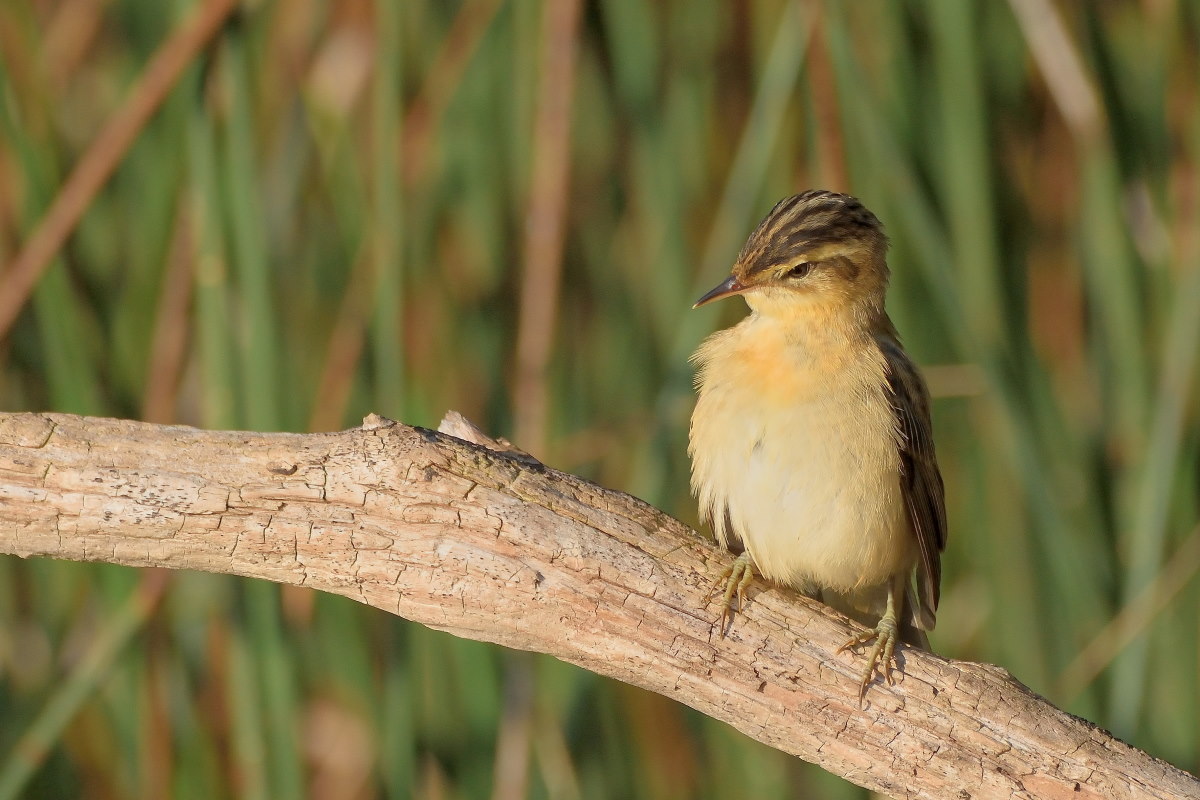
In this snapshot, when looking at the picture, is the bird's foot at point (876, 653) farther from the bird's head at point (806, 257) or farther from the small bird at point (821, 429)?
the bird's head at point (806, 257)

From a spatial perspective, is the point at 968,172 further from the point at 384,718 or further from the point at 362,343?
the point at 384,718

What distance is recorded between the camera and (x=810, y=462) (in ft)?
8.82

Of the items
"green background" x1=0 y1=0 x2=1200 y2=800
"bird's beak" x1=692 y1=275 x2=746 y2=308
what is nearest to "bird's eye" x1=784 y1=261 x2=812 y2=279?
"bird's beak" x1=692 y1=275 x2=746 y2=308

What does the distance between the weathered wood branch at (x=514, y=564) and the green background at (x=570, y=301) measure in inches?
26.7

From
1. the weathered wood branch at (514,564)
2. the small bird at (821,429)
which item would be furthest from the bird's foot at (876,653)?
the small bird at (821,429)

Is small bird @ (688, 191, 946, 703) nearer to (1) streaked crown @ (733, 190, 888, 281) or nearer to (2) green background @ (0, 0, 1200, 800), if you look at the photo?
(1) streaked crown @ (733, 190, 888, 281)

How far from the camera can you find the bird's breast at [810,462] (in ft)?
8.84

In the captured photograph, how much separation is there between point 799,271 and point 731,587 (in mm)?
814

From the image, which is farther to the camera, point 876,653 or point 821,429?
point 821,429

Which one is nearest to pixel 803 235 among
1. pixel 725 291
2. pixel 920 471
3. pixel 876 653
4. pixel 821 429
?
pixel 725 291

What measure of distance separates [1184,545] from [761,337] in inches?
53.6

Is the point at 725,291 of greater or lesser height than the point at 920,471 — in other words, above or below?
above

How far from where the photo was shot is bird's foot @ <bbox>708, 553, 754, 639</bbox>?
2.33 meters

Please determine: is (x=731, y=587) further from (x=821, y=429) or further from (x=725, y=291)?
(x=725, y=291)
